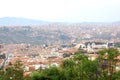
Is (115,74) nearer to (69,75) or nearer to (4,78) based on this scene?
(69,75)

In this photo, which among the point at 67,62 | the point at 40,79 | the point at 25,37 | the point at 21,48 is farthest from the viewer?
the point at 25,37

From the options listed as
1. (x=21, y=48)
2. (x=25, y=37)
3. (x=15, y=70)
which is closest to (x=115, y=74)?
(x=15, y=70)

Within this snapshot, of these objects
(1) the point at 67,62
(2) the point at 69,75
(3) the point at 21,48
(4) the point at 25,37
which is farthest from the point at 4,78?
(4) the point at 25,37

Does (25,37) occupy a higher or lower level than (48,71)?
lower

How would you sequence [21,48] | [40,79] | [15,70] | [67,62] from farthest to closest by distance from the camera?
[21,48] → [15,70] → [67,62] → [40,79]

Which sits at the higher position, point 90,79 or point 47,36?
point 90,79

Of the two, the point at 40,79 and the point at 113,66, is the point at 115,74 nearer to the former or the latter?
the point at 113,66

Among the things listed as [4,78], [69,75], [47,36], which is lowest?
[47,36]

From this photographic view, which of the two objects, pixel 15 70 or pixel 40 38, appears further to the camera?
pixel 40 38

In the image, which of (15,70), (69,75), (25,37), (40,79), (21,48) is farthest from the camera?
(25,37)
